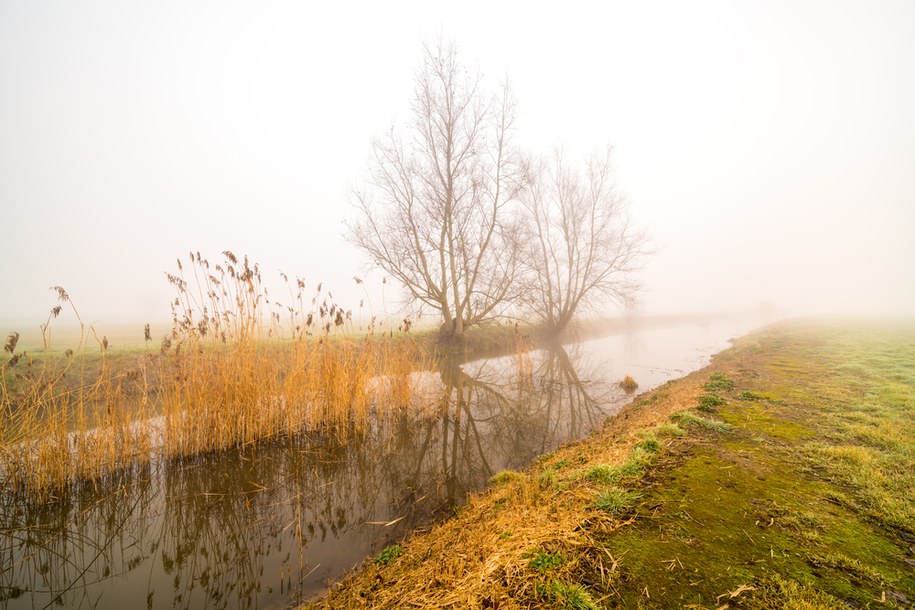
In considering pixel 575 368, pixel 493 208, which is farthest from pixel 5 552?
pixel 493 208

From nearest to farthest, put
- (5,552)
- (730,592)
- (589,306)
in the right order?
(730,592) → (5,552) → (589,306)

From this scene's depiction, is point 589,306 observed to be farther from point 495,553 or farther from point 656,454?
point 495,553

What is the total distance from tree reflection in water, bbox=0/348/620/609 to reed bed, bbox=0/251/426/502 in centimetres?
27

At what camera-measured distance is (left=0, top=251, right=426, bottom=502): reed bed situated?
4.13m

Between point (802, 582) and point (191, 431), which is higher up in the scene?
point (191, 431)

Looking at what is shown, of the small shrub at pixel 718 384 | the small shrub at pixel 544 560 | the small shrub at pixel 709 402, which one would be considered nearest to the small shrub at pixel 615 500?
the small shrub at pixel 544 560

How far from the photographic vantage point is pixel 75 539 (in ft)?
11.8

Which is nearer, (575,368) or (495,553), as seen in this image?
(495,553)

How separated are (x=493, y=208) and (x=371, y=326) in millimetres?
10635

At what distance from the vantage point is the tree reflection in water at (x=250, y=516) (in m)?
3.10

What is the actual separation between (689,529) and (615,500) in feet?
1.71

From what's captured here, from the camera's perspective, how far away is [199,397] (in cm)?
521

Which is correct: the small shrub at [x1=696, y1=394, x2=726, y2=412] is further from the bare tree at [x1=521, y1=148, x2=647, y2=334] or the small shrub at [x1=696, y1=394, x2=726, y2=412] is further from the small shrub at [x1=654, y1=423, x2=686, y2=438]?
the bare tree at [x1=521, y1=148, x2=647, y2=334]

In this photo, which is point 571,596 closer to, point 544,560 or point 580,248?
point 544,560
